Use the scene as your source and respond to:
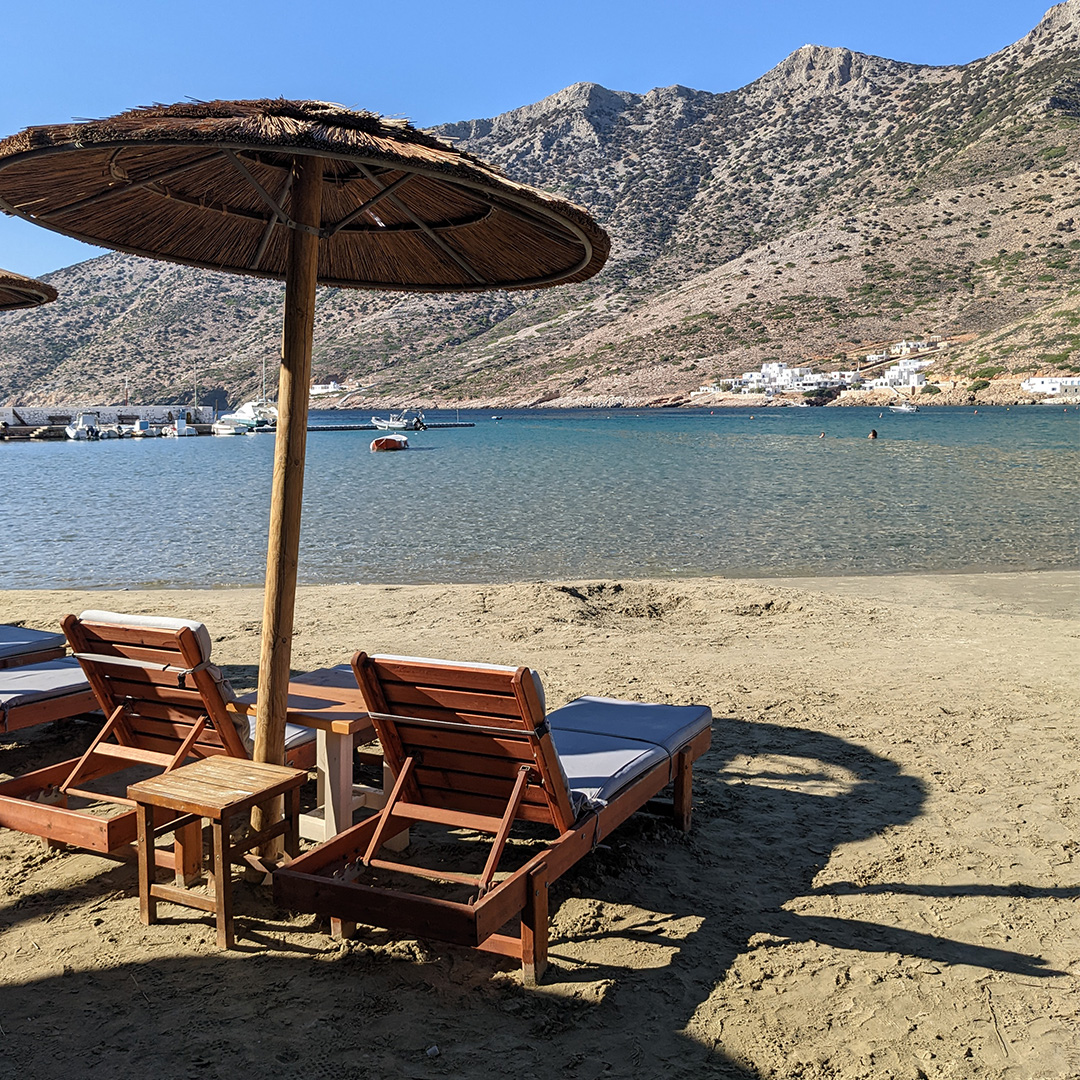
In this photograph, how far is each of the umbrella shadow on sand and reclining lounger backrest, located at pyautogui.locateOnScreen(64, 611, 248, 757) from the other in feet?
1.82

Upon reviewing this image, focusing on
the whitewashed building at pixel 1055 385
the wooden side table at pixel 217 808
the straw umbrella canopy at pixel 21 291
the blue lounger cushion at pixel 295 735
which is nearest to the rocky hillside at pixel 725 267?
the whitewashed building at pixel 1055 385

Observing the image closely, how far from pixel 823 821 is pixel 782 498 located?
2027 centimetres

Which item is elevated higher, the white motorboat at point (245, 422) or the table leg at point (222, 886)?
the white motorboat at point (245, 422)

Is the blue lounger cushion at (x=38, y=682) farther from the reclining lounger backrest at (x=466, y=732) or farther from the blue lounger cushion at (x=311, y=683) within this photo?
the reclining lounger backrest at (x=466, y=732)

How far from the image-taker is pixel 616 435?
200ft

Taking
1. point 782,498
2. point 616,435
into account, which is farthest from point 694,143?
point 782,498

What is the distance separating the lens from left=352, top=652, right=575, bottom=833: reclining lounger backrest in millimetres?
3002

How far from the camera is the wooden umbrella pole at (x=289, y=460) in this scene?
11.0 ft

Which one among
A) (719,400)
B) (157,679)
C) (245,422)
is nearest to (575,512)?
(157,679)

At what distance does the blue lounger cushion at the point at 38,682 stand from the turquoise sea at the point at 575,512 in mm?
8558

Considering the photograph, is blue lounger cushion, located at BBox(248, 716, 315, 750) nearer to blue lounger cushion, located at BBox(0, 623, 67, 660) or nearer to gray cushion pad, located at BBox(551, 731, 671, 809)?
gray cushion pad, located at BBox(551, 731, 671, 809)

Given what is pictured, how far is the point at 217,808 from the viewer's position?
295cm

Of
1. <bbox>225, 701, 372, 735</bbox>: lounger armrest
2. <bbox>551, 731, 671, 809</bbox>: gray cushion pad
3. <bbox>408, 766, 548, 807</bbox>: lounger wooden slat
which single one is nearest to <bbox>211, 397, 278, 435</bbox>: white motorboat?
<bbox>225, 701, 372, 735</bbox>: lounger armrest

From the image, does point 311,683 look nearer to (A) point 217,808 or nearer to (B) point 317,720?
(B) point 317,720
